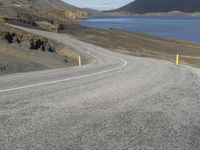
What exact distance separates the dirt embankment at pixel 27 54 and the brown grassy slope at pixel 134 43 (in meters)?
11.9

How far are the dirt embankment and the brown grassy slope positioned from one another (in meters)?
11.9

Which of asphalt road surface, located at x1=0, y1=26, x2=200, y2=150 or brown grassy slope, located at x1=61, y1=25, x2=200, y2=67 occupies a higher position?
asphalt road surface, located at x1=0, y1=26, x2=200, y2=150

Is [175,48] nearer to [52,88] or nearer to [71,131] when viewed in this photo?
[52,88]

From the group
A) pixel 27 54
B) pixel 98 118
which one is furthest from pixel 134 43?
pixel 98 118

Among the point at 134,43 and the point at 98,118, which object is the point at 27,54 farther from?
the point at 134,43

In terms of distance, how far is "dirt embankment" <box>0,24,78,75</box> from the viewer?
942 inches

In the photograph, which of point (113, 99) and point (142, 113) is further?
point (113, 99)

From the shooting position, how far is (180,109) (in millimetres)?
9766

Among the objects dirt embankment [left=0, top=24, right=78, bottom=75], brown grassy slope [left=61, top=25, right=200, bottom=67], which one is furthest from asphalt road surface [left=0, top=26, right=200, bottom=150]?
brown grassy slope [left=61, top=25, right=200, bottom=67]

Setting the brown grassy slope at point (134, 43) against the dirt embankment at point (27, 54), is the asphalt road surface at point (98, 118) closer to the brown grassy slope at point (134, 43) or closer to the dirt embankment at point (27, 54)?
the dirt embankment at point (27, 54)

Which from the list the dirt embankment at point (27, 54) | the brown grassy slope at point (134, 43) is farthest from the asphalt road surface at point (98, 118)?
the brown grassy slope at point (134, 43)

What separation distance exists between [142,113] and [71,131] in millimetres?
2357

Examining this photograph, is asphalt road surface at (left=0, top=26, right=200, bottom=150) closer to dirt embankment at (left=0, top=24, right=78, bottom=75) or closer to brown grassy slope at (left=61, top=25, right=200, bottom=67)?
dirt embankment at (left=0, top=24, right=78, bottom=75)

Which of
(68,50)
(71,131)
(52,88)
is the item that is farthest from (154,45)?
(71,131)
